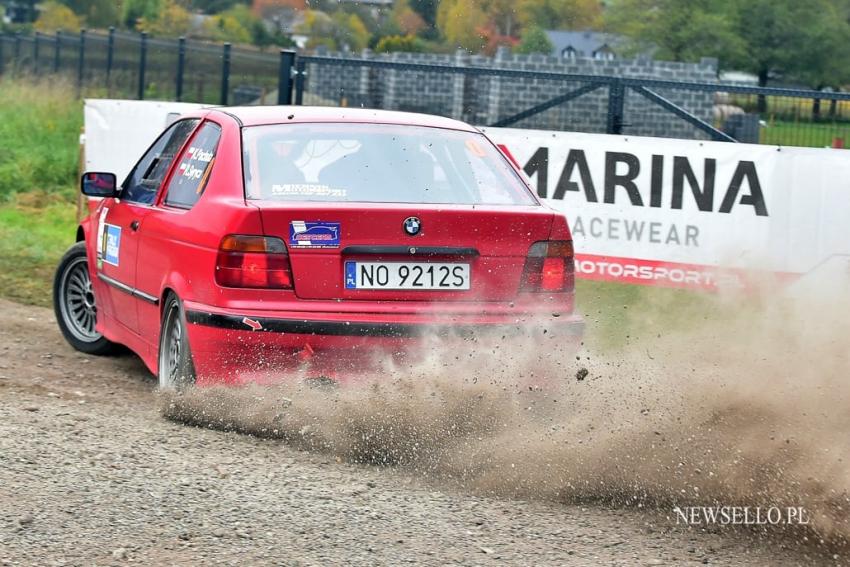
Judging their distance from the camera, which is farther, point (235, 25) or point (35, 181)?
point (235, 25)

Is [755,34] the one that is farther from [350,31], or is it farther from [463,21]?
[463,21]

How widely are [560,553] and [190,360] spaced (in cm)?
223

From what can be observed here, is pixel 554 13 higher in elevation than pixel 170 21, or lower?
lower

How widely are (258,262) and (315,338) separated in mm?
425

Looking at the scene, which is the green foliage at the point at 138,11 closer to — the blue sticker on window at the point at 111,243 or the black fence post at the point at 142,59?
the black fence post at the point at 142,59

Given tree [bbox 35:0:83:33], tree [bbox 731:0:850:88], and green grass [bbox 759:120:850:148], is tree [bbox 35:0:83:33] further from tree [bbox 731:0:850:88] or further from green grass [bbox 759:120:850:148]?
tree [bbox 731:0:850:88]

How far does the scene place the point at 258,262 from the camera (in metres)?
5.72

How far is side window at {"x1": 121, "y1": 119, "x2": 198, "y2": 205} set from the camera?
7043 mm

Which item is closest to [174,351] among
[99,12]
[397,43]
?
[397,43]

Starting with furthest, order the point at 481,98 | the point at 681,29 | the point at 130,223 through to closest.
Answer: the point at 681,29 → the point at 481,98 → the point at 130,223

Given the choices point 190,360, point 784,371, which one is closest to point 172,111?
point 190,360

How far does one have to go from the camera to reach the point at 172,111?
13508mm

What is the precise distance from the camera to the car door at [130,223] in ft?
22.8

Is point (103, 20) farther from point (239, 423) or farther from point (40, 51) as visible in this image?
point (239, 423)
